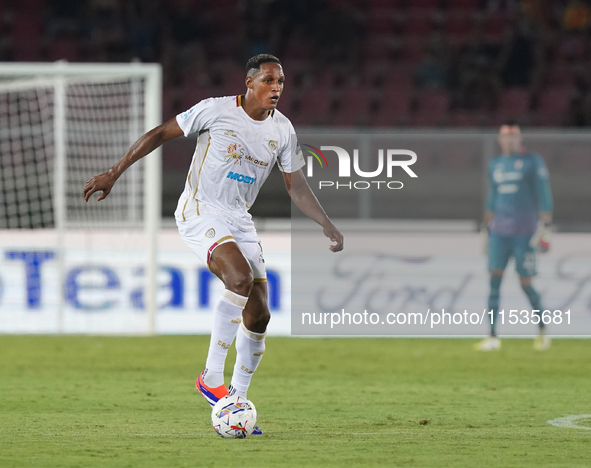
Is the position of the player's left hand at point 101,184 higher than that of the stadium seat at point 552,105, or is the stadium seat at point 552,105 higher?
the player's left hand at point 101,184

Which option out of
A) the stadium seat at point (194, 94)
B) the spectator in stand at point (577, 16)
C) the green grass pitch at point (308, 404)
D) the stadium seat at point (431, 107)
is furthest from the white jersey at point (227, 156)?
the spectator in stand at point (577, 16)

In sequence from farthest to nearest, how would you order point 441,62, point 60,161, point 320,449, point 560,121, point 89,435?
point 441,62
point 560,121
point 60,161
point 89,435
point 320,449

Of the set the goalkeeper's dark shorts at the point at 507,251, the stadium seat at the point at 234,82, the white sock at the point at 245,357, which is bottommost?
the goalkeeper's dark shorts at the point at 507,251

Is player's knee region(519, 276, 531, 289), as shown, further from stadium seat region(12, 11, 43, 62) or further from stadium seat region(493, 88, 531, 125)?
stadium seat region(12, 11, 43, 62)

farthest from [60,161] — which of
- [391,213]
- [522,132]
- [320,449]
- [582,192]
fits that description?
[320,449]

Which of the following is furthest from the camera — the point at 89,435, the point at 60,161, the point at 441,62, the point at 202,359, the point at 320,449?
the point at 441,62

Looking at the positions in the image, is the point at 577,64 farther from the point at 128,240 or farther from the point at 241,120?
the point at 241,120

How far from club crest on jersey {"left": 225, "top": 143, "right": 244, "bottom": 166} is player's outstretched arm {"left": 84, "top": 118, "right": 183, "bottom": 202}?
0.28 metres

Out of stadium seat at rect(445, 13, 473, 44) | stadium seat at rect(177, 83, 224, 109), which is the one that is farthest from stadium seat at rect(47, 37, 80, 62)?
stadium seat at rect(445, 13, 473, 44)

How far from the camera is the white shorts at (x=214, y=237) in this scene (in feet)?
17.5

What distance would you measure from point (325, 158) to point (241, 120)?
557cm

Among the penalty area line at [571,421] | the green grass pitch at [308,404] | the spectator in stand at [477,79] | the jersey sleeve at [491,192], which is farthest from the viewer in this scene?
the spectator in stand at [477,79]

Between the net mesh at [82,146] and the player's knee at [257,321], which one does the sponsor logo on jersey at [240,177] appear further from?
the net mesh at [82,146]

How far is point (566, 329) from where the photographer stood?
433 inches
